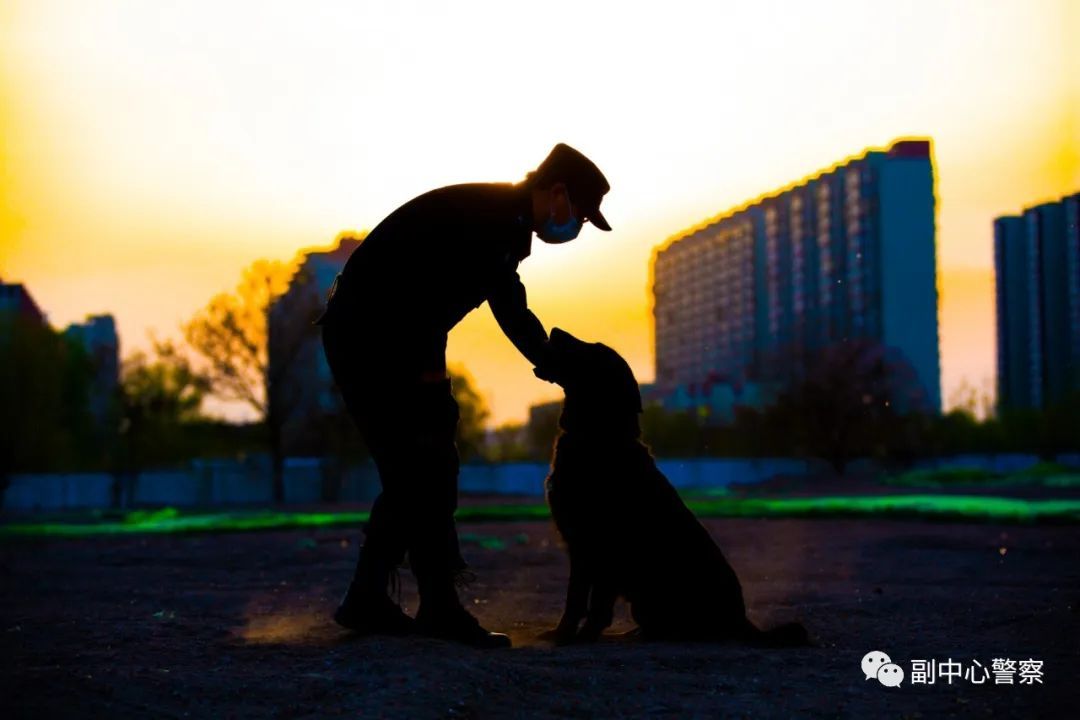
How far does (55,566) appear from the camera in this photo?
8.83 meters

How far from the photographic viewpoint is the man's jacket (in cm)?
430

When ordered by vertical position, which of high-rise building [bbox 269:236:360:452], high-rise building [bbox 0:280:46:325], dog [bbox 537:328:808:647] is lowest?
dog [bbox 537:328:808:647]

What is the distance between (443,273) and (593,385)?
74 cm

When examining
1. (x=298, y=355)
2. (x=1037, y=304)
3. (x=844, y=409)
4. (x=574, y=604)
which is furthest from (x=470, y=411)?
(x=574, y=604)

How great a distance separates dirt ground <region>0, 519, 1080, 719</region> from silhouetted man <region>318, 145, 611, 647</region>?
303mm

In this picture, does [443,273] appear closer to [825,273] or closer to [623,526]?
[623,526]

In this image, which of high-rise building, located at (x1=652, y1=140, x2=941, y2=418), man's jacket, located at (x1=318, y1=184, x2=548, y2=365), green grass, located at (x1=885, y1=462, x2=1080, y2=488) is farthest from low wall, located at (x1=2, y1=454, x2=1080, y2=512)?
man's jacket, located at (x1=318, y1=184, x2=548, y2=365)

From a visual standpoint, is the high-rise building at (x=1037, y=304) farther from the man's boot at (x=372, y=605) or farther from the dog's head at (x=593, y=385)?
the man's boot at (x=372, y=605)

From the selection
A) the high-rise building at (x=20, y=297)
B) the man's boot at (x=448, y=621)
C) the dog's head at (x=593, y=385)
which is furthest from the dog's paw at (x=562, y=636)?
the high-rise building at (x=20, y=297)

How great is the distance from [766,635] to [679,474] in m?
39.4

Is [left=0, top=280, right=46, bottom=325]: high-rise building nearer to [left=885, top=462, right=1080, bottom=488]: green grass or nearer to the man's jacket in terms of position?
[left=885, top=462, right=1080, bottom=488]: green grass

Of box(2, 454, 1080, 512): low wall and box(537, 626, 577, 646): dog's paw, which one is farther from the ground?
box(537, 626, 577, 646): dog's paw

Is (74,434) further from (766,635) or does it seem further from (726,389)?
(726,389)

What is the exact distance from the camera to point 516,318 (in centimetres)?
436
